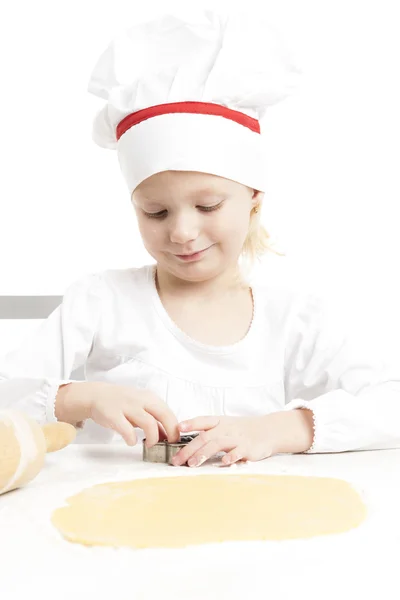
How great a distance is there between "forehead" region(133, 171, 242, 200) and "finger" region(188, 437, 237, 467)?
35 centimetres

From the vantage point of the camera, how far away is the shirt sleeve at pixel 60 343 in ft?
3.50

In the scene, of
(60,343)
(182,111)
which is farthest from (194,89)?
(60,343)

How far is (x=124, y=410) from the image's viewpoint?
87cm

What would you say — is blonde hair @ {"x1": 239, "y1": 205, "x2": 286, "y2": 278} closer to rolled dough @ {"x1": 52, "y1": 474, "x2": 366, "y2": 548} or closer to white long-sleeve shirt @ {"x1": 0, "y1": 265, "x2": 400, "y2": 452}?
white long-sleeve shirt @ {"x1": 0, "y1": 265, "x2": 400, "y2": 452}

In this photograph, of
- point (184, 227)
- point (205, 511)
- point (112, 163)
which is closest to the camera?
point (205, 511)

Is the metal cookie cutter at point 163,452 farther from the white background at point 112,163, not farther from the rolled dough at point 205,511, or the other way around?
the white background at point 112,163

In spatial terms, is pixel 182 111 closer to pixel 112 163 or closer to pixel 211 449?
pixel 211 449

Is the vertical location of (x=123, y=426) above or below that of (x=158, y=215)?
below

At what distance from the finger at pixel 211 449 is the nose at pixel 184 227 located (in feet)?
0.96

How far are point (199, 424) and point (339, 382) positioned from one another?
1.19ft

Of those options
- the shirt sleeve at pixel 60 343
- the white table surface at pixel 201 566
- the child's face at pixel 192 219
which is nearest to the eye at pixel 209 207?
the child's face at pixel 192 219

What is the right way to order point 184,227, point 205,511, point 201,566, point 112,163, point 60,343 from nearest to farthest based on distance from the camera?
point 201,566 < point 205,511 < point 184,227 < point 60,343 < point 112,163

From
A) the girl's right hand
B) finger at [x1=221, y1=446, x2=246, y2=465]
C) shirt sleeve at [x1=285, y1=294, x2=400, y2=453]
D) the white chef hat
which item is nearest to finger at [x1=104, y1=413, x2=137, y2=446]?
the girl's right hand

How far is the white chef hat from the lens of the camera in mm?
1042
